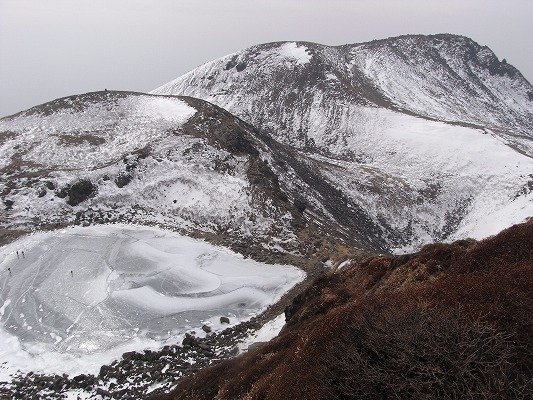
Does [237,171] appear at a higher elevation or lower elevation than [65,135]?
lower

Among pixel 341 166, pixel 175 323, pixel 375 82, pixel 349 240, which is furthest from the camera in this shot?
pixel 375 82

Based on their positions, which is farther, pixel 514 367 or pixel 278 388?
pixel 278 388

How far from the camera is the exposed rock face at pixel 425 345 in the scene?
7.31 meters

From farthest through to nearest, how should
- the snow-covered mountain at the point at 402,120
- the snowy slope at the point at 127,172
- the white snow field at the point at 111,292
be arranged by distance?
the snow-covered mountain at the point at 402,120 < the snowy slope at the point at 127,172 < the white snow field at the point at 111,292

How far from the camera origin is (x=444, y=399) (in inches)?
264

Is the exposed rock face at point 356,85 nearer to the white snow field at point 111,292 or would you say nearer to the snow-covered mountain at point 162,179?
the snow-covered mountain at point 162,179

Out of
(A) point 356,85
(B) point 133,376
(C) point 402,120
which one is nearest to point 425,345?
(B) point 133,376

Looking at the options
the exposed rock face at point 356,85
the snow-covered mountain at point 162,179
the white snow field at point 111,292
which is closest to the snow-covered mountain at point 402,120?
the exposed rock face at point 356,85

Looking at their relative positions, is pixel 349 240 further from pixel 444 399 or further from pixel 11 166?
pixel 11 166

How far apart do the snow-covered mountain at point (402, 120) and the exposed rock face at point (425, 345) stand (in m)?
30.9

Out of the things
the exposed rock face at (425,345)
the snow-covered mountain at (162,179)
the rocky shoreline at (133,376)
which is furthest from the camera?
the snow-covered mountain at (162,179)

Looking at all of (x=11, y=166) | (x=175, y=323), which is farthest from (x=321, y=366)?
(x=11, y=166)

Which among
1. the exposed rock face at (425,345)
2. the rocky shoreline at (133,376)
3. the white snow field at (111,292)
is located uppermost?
the exposed rock face at (425,345)

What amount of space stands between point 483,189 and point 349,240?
25438 millimetres
